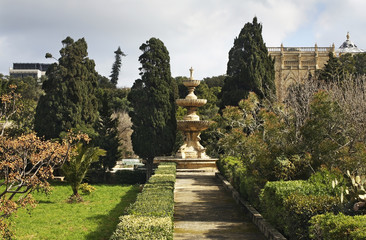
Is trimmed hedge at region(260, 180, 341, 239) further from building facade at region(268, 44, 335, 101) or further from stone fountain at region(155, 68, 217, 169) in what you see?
building facade at region(268, 44, 335, 101)

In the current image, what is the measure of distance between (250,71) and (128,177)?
34.9 feet

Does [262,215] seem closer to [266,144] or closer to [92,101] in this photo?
[266,144]

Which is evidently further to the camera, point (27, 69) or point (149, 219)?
point (27, 69)

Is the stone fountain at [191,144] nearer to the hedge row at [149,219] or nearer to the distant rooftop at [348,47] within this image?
the hedge row at [149,219]

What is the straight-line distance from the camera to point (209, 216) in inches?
355

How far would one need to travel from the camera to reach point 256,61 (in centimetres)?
2677

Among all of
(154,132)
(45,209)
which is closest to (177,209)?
(45,209)

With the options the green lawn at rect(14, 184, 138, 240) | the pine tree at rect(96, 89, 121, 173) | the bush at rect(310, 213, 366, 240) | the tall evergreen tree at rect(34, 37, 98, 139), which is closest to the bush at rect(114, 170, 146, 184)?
the pine tree at rect(96, 89, 121, 173)

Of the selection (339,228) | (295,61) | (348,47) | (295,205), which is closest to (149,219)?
(295,205)

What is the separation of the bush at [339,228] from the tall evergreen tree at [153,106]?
19300 millimetres

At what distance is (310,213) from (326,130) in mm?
4092

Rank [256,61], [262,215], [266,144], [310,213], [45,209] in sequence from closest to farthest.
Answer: [310,213]
[262,215]
[266,144]
[45,209]
[256,61]

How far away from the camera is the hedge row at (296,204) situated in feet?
19.6

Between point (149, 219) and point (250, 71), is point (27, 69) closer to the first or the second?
point (250, 71)
